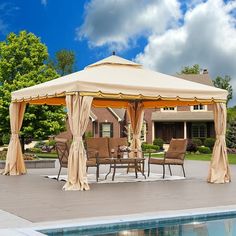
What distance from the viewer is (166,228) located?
24.3 feet

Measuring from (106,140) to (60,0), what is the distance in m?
28.1

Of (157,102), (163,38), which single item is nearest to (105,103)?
(157,102)

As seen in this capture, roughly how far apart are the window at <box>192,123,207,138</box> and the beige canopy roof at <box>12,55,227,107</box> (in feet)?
96.2

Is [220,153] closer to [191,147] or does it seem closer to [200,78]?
[191,147]

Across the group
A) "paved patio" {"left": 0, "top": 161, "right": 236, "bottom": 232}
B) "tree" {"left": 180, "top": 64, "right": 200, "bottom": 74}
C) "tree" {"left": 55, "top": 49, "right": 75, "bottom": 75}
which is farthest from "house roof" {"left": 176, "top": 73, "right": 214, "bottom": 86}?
"paved patio" {"left": 0, "top": 161, "right": 236, "bottom": 232}

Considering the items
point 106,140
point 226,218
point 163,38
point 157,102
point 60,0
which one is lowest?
point 226,218

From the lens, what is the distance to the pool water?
700 centimetres

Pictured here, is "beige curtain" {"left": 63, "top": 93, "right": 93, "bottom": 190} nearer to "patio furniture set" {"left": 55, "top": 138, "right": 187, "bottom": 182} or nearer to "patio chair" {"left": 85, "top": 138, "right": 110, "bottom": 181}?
"patio furniture set" {"left": 55, "top": 138, "right": 187, "bottom": 182}

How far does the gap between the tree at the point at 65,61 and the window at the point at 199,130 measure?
22564 millimetres

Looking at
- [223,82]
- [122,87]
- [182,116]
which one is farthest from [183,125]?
[122,87]

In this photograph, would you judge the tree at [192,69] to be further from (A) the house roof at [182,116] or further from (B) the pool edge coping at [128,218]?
(B) the pool edge coping at [128,218]

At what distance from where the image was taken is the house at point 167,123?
1706 inches

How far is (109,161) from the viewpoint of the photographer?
1392cm

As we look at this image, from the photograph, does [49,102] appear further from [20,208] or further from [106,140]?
[20,208]
